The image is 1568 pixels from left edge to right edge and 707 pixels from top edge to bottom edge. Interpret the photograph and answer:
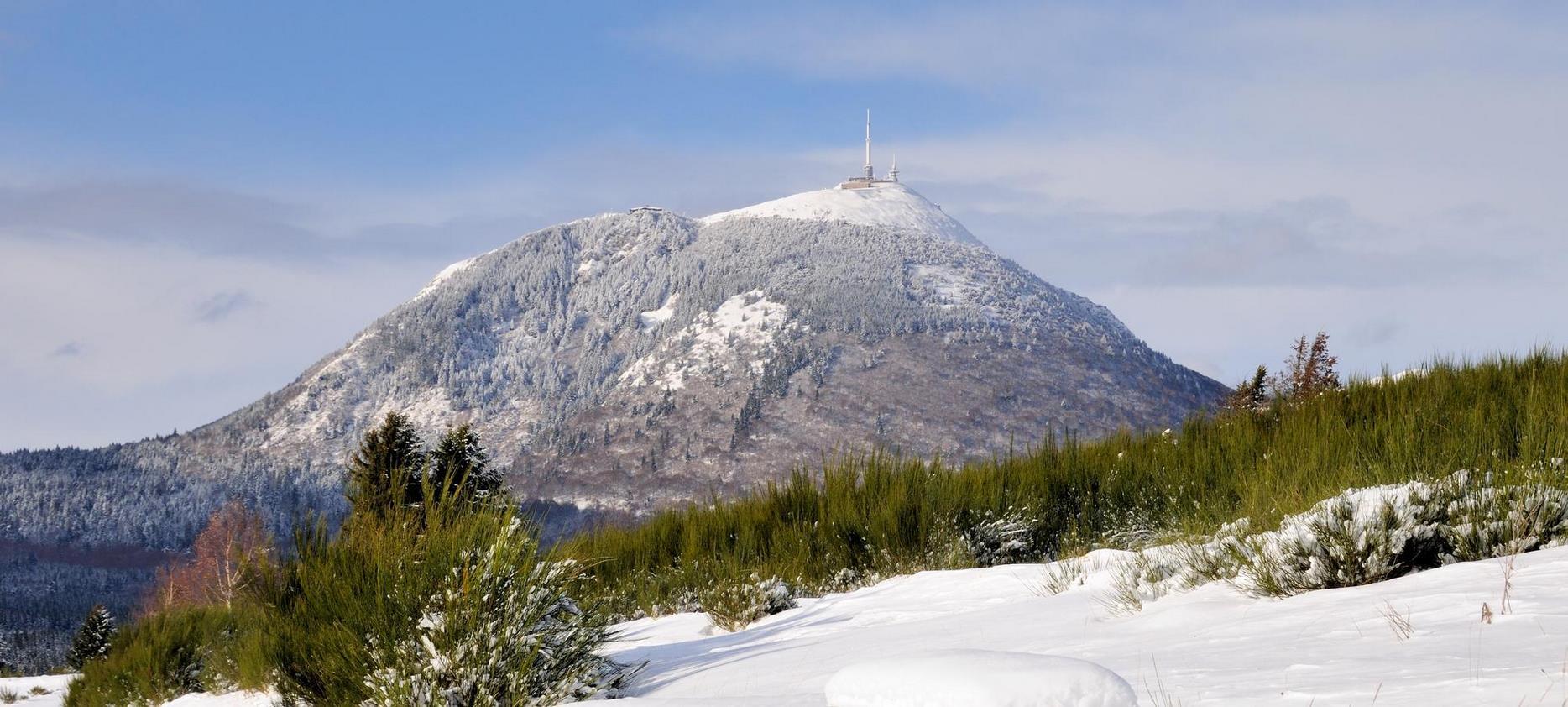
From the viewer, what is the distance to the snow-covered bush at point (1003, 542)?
9.35m

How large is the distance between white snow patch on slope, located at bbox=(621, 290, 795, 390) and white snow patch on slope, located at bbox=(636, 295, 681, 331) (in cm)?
1119

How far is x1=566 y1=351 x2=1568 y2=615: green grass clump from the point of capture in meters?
6.95

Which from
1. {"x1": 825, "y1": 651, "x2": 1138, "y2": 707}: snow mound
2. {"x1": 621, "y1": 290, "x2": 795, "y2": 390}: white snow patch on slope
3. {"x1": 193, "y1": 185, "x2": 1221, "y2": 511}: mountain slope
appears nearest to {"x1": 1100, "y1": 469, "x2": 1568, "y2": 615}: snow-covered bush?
{"x1": 825, "y1": 651, "x2": 1138, "y2": 707}: snow mound

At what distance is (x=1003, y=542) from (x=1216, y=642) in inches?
198

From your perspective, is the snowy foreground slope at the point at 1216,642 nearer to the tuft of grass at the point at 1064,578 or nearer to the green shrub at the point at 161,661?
the tuft of grass at the point at 1064,578

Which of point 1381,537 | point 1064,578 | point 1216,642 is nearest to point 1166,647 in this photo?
point 1216,642

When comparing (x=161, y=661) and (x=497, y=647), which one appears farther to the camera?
(x=161, y=661)

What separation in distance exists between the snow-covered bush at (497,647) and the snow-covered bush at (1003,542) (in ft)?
14.5

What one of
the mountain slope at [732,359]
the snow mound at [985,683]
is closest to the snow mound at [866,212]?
the mountain slope at [732,359]

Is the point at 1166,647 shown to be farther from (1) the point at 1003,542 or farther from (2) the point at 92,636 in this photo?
(2) the point at 92,636

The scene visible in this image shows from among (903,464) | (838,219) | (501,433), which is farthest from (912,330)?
(903,464)

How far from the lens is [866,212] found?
188 m

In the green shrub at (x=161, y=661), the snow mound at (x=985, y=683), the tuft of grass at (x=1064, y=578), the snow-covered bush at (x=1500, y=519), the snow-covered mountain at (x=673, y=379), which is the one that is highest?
the snow-covered mountain at (x=673, y=379)

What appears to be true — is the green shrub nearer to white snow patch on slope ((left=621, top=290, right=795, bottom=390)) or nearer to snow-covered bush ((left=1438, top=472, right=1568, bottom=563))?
snow-covered bush ((left=1438, top=472, right=1568, bottom=563))
